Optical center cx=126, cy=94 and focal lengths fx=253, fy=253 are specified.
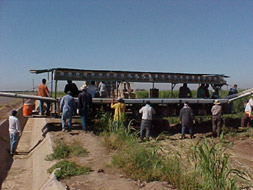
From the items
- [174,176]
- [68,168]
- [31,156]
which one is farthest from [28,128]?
[174,176]

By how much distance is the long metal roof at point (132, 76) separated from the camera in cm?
1162

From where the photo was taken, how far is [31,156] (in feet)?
36.1

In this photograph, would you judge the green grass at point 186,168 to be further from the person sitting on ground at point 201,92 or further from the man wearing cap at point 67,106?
the person sitting on ground at point 201,92

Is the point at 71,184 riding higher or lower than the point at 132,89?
lower

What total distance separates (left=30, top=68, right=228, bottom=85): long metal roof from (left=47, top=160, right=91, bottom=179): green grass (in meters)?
5.39

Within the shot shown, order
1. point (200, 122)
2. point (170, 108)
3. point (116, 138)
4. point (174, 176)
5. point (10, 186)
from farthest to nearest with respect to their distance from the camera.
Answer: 1. point (200, 122)
2. point (170, 108)
3. point (116, 138)
4. point (10, 186)
5. point (174, 176)

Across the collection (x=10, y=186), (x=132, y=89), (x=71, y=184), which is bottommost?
(x=10, y=186)

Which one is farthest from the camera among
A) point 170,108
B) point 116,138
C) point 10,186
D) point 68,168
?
point 170,108

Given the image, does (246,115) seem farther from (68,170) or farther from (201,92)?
(68,170)

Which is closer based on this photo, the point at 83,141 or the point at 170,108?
the point at 83,141

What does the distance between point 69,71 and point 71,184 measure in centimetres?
679

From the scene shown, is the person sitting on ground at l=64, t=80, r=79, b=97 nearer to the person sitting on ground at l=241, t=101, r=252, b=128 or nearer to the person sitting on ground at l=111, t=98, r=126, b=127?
the person sitting on ground at l=111, t=98, r=126, b=127

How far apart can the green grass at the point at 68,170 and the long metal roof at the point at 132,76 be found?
5395 millimetres

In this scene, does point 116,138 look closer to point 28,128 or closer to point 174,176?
point 174,176
